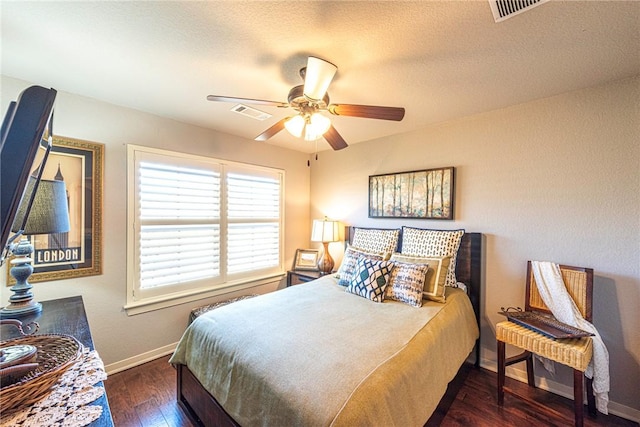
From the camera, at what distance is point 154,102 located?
2268 mm

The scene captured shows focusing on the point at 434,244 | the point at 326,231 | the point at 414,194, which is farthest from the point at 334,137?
the point at 326,231

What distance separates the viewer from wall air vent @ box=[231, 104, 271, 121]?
2348 mm

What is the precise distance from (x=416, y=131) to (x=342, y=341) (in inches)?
95.4

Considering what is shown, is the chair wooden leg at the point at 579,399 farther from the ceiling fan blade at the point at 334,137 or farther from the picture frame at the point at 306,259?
the picture frame at the point at 306,259

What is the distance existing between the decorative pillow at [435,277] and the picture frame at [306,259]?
1727 mm

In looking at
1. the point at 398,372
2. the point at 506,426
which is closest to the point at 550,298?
the point at 506,426

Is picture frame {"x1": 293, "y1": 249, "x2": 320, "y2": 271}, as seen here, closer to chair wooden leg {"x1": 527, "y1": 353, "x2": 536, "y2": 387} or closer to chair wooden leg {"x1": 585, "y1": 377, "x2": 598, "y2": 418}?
chair wooden leg {"x1": 527, "y1": 353, "x2": 536, "y2": 387}

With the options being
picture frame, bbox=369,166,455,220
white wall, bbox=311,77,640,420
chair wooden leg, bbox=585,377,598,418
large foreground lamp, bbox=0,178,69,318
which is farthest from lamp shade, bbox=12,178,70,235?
chair wooden leg, bbox=585,377,598,418

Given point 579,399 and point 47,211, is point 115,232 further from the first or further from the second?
point 579,399

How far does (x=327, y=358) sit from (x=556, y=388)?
7.09 feet

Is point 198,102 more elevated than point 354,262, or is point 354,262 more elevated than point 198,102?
point 198,102

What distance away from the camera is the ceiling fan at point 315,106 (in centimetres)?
147

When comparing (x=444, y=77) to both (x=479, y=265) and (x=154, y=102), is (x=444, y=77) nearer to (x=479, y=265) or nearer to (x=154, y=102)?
(x=479, y=265)

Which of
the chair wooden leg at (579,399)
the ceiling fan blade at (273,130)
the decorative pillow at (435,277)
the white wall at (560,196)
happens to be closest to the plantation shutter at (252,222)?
the ceiling fan blade at (273,130)
